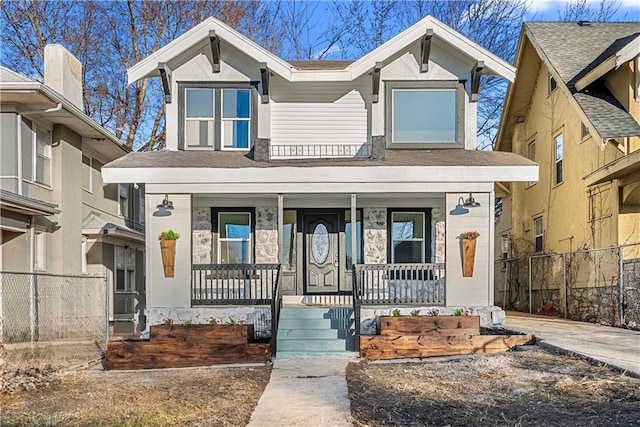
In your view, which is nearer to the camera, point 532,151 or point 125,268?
point 125,268

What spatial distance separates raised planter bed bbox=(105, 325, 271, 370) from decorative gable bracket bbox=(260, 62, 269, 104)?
5062 millimetres

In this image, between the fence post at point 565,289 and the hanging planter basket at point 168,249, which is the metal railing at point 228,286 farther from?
the fence post at point 565,289

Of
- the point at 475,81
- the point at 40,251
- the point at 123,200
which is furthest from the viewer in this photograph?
the point at 123,200

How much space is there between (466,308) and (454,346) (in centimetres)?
160

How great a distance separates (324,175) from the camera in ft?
35.3

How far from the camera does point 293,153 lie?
12.1m

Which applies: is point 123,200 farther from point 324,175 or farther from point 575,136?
point 575,136

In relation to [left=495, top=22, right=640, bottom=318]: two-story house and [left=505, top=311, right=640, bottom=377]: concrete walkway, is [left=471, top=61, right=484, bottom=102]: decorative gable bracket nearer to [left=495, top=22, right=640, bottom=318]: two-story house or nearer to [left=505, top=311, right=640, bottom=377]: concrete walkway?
[left=495, top=22, right=640, bottom=318]: two-story house

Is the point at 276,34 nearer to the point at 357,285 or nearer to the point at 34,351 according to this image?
the point at 357,285

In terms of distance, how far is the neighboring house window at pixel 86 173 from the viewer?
50.3ft

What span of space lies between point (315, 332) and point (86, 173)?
8.73 meters

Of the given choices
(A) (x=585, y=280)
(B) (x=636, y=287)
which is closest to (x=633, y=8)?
(A) (x=585, y=280)

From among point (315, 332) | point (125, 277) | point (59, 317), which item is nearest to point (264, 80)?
point (315, 332)

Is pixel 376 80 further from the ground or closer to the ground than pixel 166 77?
closer to the ground
